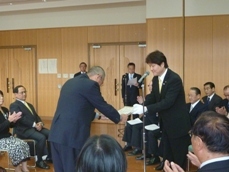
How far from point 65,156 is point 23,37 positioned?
733 centimetres

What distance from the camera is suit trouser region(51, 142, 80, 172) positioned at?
3021 millimetres

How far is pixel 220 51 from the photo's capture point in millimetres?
7125

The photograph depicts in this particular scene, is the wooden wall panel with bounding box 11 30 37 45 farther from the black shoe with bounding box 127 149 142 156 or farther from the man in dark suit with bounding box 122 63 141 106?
the black shoe with bounding box 127 149 142 156

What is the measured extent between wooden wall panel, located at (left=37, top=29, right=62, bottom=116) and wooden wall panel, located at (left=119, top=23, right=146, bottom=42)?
1.94 meters

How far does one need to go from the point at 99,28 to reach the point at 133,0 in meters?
1.44

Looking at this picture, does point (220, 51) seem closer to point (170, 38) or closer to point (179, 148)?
point (170, 38)

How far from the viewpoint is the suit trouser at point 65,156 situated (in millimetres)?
3021

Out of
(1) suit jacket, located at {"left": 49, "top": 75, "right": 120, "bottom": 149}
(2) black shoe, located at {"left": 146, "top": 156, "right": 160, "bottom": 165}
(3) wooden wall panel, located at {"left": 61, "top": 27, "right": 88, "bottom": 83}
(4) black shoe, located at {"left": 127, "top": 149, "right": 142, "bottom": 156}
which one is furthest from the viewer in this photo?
(3) wooden wall panel, located at {"left": 61, "top": 27, "right": 88, "bottom": 83}

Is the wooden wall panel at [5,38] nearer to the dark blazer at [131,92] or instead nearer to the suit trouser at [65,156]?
the dark blazer at [131,92]

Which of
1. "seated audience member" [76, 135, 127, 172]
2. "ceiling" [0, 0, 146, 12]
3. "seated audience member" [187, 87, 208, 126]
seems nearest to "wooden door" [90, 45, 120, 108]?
"ceiling" [0, 0, 146, 12]

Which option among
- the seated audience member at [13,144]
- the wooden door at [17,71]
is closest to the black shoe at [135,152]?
the seated audience member at [13,144]

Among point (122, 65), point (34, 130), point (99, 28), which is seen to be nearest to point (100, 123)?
point (122, 65)

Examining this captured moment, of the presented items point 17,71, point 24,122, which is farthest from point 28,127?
point 17,71

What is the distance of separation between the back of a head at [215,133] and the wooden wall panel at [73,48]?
7587 mm
